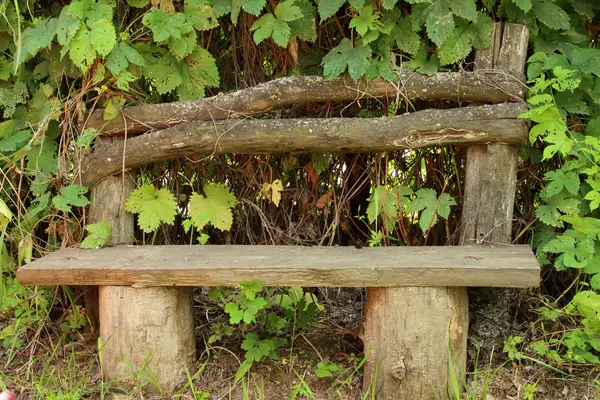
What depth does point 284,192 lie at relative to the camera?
10.8 feet

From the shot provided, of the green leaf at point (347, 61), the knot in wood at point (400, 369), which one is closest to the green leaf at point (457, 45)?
the green leaf at point (347, 61)

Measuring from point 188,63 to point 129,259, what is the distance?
2.97 ft

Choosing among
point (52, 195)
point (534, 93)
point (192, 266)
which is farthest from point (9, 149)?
point (534, 93)

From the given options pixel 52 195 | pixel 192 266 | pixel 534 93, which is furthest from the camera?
pixel 52 195

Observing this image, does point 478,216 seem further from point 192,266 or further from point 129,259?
point 129,259

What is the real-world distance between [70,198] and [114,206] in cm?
21

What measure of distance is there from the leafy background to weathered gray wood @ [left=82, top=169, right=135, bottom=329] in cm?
8

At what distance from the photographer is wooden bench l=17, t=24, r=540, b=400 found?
101 inches

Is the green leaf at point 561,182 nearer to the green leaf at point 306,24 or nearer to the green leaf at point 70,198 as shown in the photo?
the green leaf at point 306,24

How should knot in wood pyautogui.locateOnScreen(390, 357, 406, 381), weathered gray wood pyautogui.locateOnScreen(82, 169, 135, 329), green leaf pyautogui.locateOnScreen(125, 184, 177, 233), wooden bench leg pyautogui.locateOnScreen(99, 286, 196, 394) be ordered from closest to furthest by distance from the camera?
1. knot in wood pyautogui.locateOnScreen(390, 357, 406, 381)
2. wooden bench leg pyautogui.locateOnScreen(99, 286, 196, 394)
3. green leaf pyautogui.locateOnScreen(125, 184, 177, 233)
4. weathered gray wood pyautogui.locateOnScreen(82, 169, 135, 329)

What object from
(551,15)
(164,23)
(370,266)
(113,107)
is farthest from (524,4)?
(113,107)

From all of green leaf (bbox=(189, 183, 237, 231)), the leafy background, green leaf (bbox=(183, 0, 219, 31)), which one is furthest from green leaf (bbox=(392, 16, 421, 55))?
green leaf (bbox=(189, 183, 237, 231))

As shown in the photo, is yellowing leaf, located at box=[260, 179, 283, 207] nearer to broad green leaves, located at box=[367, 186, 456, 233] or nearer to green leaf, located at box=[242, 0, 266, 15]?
broad green leaves, located at box=[367, 186, 456, 233]

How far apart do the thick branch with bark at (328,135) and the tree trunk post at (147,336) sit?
2.06 ft
